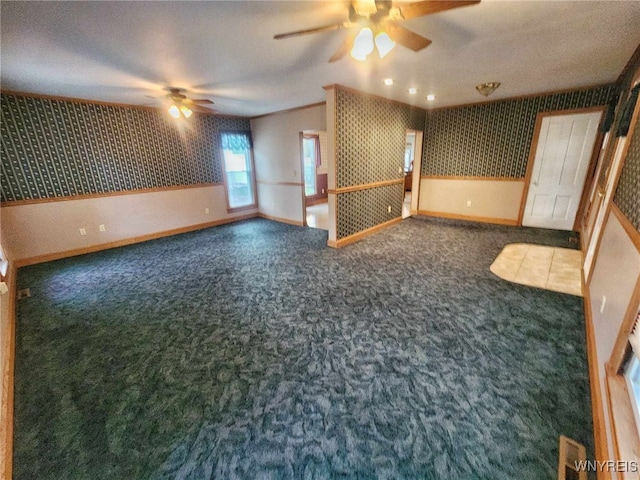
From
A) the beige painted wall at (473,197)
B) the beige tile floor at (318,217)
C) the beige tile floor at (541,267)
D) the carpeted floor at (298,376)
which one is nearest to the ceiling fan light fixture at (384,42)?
the carpeted floor at (298,376)

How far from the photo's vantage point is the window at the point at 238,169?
621cm

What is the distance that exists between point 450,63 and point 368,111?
5.67 ft

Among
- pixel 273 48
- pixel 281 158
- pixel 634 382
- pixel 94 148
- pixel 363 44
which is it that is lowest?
pixel 634 382

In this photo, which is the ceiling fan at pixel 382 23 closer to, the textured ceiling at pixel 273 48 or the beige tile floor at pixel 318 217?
the textured ceiling at pixel 273 48

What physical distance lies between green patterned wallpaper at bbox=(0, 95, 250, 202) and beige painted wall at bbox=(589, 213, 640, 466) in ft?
20.7

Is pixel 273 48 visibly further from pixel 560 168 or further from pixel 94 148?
pixel 560 168

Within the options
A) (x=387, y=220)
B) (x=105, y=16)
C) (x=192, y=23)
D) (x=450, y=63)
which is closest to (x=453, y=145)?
(x=387, y=220)

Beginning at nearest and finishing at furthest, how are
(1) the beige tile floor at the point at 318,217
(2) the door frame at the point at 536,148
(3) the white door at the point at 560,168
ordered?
(2) the door frame at the point at 536,148, (3) the white door at the point at 560,168, (1) the beige tile floor at the point at 318,217

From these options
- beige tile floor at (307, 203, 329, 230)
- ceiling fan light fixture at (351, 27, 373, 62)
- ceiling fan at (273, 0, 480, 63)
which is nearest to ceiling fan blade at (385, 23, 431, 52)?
ceiling fan at (273, 0, 480, 63)

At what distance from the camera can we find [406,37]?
1.79 meters

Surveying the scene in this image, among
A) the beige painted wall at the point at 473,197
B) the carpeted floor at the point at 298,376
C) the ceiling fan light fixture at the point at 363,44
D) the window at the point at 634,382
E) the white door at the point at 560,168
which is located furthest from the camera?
the beige painted wall at the point at 473,197

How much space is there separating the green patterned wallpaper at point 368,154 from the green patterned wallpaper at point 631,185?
9.86ft

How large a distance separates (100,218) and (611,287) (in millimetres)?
6499

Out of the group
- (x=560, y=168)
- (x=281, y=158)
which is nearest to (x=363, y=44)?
(x=281, y=158)
